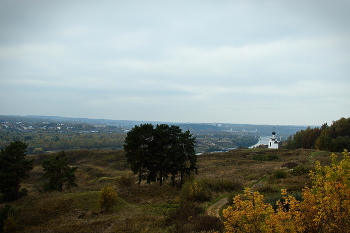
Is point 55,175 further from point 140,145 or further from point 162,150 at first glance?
point 162,150

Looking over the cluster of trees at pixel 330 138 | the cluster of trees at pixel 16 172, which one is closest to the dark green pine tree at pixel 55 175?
the cluster of trees at pixel 16 172

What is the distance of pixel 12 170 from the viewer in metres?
26.7

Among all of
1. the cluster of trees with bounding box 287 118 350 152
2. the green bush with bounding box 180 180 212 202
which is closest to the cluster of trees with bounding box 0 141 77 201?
the green bush with bounding box 180 180 212 202

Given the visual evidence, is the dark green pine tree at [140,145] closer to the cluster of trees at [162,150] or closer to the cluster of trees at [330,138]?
the cluster of trees at [162,150]

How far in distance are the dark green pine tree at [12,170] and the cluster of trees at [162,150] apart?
13.2 metres

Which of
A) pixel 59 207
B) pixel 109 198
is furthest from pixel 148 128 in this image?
pixel 59 207

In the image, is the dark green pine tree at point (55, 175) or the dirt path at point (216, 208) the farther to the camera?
the dark green pine tree at point (55, 175)

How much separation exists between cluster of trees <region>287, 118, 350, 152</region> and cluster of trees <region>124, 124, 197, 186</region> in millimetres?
50201

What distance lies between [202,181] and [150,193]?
20.4ft

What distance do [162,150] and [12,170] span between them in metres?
18.7

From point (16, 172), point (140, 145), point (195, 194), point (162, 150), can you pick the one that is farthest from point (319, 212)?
point (16, 172)

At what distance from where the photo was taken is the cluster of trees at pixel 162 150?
Result: 27422mm

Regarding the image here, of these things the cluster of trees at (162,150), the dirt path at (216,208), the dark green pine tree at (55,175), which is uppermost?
the cluster of trees at (162,150)

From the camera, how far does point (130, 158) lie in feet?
99.0
